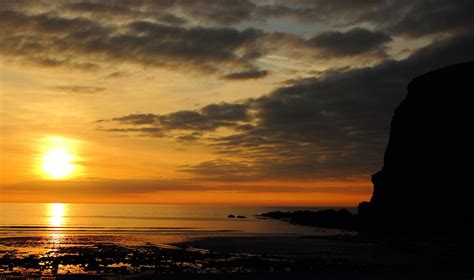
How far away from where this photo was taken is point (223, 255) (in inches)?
1911

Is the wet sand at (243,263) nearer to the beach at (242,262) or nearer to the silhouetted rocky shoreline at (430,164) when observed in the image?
the beach at (242,262)

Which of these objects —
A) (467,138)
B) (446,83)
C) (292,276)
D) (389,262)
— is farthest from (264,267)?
(446,83)

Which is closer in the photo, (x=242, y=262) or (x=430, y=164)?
(x=242, y=262)

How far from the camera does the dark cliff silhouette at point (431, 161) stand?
79875 millimetres

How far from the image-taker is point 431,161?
86500 mm

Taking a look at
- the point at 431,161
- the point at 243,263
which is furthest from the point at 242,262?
the point at 431,161

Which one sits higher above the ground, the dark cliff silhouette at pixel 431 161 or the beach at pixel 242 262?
the dark cliff silhouette at pixel 431 161

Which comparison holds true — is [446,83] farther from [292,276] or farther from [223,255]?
[292,276]

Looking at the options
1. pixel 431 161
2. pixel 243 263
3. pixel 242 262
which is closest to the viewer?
pixel 243 263

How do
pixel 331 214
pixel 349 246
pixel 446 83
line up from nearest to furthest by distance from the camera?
pixel 349 246 → pixel 446 83 → pixel 331 214

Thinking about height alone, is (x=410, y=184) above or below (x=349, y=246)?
above

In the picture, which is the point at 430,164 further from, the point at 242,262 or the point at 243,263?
the point at 243,263

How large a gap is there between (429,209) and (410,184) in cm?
711

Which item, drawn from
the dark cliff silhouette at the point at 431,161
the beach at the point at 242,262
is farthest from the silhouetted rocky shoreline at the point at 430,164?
the beach at the point at 242,262
